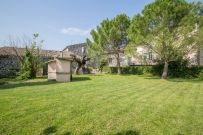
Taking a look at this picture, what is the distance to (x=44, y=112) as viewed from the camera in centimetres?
743

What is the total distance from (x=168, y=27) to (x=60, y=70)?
1367 cm

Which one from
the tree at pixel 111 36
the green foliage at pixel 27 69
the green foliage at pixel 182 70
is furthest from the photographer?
the tree at pixel 111 36

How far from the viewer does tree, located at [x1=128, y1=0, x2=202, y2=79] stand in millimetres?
24094

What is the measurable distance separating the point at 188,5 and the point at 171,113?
20.0 m

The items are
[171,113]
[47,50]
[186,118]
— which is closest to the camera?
[186,118]

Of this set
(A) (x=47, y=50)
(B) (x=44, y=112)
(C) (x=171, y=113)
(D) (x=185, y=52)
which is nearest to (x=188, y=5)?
(D) (x=185, y=52)

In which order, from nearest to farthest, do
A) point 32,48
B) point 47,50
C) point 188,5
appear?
point 188,5, point 32,48, point 47,50

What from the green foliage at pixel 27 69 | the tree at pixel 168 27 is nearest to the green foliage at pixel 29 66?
the green foliage at pixel 27 69

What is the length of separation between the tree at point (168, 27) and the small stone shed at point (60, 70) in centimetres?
933

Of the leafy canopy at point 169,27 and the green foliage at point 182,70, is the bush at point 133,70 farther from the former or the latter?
the leafy canopy at point 169,27

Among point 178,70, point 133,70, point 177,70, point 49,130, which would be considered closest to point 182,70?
point 178,70

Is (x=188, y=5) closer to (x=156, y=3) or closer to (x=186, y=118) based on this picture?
(x=156, y=3)

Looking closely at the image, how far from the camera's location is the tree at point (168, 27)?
24094 millimetres

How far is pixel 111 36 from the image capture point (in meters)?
36.5
